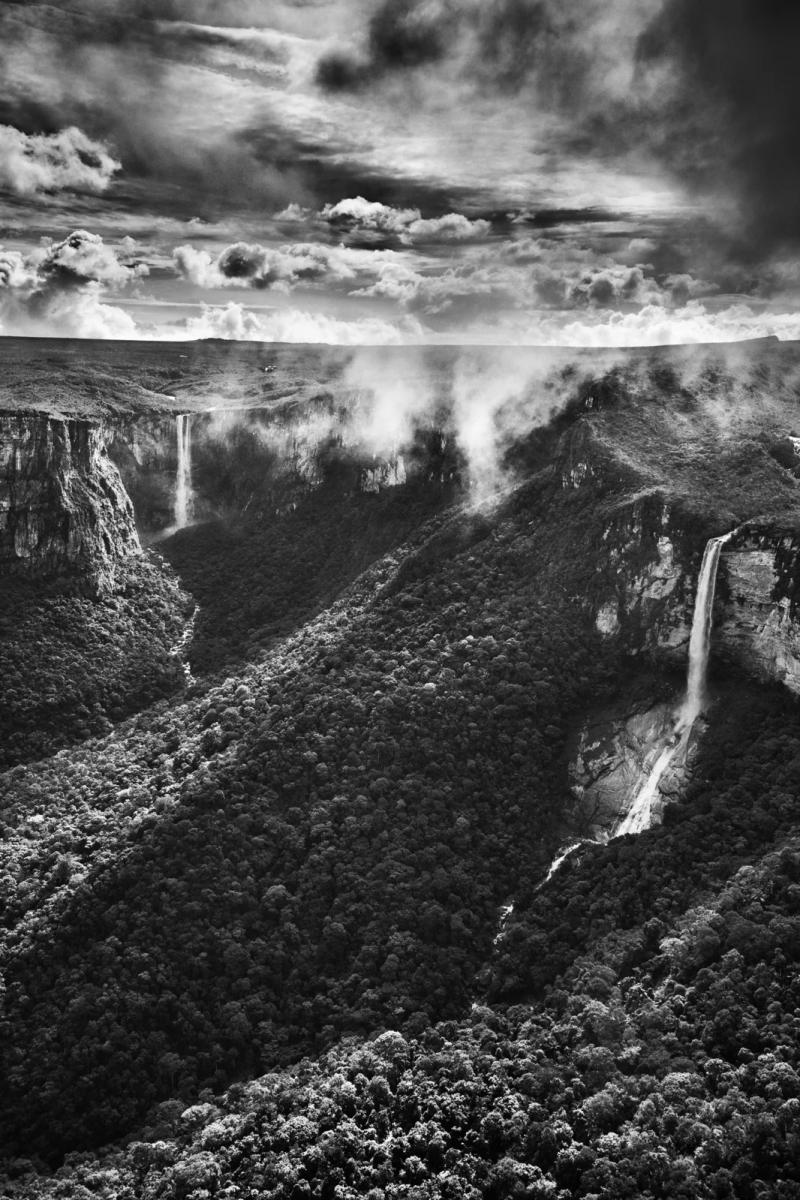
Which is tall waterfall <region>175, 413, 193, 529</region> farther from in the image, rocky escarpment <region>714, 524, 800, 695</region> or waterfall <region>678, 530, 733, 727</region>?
rocky escarpment <region>714, 524, 800, 695</region>

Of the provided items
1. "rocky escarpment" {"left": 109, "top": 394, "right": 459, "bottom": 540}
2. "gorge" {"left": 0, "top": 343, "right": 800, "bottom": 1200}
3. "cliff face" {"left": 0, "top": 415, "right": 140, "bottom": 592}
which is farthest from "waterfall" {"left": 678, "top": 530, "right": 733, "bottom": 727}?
"cliff face" {"left": 0, "top": 415, "right": 140, "bottom": 592}

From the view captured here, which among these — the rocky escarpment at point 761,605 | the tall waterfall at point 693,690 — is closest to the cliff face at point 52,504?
the tall waterfall at point 693,690

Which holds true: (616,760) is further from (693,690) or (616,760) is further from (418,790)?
(418,790)

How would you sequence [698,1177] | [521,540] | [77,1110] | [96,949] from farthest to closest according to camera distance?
[521,540]
[96,949]
[77,1110]
[698,1177]

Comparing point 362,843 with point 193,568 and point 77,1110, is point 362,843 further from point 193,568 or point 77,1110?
point 193,568

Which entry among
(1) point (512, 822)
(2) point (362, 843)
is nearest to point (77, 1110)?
(2) point (362, 843)

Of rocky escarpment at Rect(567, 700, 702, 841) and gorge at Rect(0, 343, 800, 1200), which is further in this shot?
rocky escarpment at Rect(567, 700, 702, 841)
